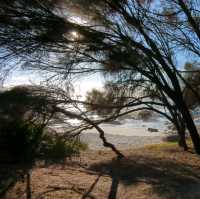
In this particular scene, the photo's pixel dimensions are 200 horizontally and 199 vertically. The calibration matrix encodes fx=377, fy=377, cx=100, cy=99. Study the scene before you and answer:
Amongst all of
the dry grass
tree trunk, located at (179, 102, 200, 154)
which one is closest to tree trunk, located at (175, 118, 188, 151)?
tree trunk, located at (179, 102, 200, 154)

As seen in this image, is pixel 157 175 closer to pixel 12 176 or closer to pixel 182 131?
pixel 12 176

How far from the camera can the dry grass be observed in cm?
635

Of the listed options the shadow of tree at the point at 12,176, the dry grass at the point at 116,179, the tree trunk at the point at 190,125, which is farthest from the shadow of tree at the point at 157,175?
the shadow of tree at the point at 12,176

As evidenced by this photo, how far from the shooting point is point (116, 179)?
7.51m


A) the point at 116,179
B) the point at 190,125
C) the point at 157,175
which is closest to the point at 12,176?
the point at 116,179

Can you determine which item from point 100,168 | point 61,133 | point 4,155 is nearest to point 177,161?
point 100,168

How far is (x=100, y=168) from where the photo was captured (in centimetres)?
894

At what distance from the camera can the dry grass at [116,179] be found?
6.35 m

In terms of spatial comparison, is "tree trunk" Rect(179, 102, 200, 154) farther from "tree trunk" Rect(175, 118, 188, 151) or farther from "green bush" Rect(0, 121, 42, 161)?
"green bush" Rect(0, 121, 42, 161)

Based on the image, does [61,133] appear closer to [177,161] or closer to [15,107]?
[15,107]

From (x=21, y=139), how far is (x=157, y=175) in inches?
146

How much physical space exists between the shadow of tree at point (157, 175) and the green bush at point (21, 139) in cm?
168

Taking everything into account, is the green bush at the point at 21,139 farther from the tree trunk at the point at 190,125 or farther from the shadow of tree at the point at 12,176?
the tree trunk at the point at 190,125

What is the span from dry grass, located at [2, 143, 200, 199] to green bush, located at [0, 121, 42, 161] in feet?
1.85
